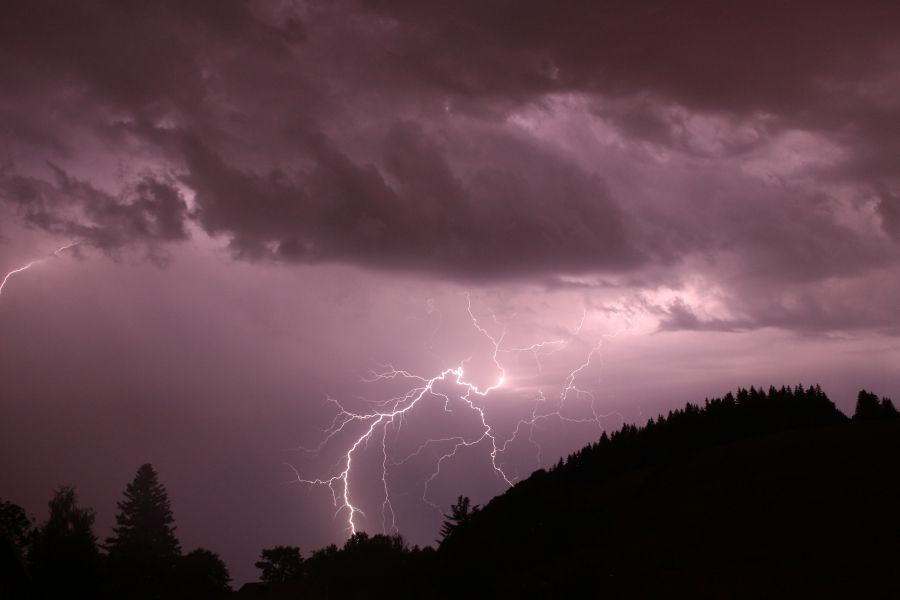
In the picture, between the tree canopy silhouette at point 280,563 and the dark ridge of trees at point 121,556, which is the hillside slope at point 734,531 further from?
the tree canopy silhouette at point 280,563

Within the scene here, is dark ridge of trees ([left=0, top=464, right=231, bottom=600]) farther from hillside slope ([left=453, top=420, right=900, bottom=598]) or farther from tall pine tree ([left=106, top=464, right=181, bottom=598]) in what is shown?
hillside slope ([left=453, top=420, right=900, bottom=598])

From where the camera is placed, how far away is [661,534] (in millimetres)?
37062

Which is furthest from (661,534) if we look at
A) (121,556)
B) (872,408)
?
(121,556)

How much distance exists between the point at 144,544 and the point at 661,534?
5180cm

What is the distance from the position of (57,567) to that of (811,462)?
160ft

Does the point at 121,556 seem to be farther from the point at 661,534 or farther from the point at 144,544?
the point at 661,534

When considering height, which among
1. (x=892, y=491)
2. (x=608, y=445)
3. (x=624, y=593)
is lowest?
(x=624, y=593)

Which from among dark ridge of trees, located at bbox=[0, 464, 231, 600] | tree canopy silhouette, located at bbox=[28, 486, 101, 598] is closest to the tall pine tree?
dark ridge of trees, located at bbox=[0, 464, 231, 600]

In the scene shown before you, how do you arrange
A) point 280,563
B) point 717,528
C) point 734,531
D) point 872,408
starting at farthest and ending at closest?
point 280,563
point 872,408
point 717,528
point 734,531

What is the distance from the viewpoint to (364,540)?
6212cm

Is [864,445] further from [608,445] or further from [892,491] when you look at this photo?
A: [608,445]

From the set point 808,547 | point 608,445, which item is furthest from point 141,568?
point 808,547

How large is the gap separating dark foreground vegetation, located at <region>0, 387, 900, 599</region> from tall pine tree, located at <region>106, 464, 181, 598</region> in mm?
198

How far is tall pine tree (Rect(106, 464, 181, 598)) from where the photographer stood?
196ft
